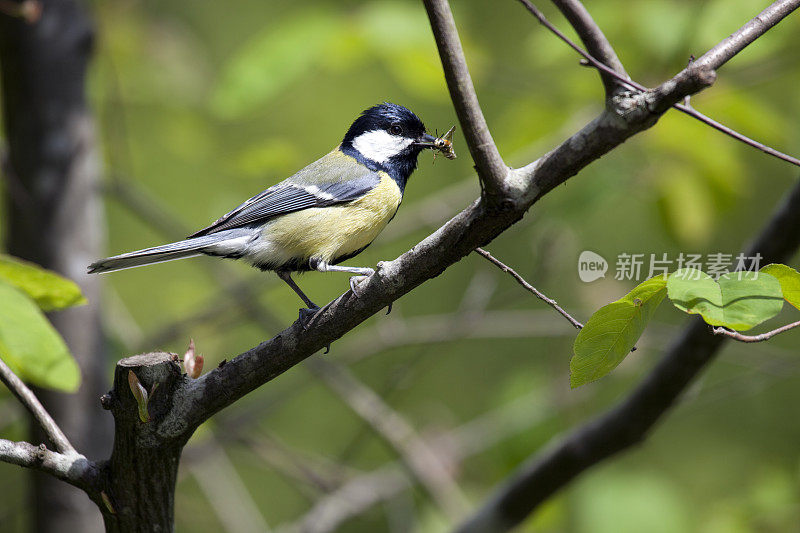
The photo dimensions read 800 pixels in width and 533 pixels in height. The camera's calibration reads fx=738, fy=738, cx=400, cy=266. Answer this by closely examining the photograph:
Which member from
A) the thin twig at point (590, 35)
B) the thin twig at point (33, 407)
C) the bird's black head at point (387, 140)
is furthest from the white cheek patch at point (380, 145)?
the thin twig at point (33, 407)

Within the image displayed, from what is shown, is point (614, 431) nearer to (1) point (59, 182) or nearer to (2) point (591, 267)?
(2) point (591, 267)

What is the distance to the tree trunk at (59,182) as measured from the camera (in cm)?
281

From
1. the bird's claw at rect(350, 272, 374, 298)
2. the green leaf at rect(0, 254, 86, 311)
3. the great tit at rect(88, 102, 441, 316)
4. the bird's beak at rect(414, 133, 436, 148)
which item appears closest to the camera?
the bird's claw at rect(350, 272, 374, 298)

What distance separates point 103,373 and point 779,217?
2.47 m

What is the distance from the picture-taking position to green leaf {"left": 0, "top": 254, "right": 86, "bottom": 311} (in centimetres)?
164

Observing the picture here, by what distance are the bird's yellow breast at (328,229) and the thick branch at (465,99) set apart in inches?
39.1

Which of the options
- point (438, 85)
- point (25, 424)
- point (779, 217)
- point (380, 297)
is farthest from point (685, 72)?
point (25, 424)

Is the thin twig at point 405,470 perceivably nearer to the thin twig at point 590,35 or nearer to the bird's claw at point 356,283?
the bird's claw at point 356,283

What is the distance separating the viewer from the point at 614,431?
250 cm

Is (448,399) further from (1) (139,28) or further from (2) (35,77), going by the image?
(2) (35,77)

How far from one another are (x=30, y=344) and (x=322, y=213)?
0.93 m

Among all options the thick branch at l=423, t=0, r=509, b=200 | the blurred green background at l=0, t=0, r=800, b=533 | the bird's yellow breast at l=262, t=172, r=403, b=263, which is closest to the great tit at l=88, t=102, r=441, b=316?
the bird's yellow breast at l=262, t=172, r=403, b=263

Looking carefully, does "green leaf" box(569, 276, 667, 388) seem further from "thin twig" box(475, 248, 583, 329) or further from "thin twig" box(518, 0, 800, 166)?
"thin twig" box(518, 0, 800, 166)

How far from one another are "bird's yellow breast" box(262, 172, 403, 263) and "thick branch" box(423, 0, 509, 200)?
0.99m
